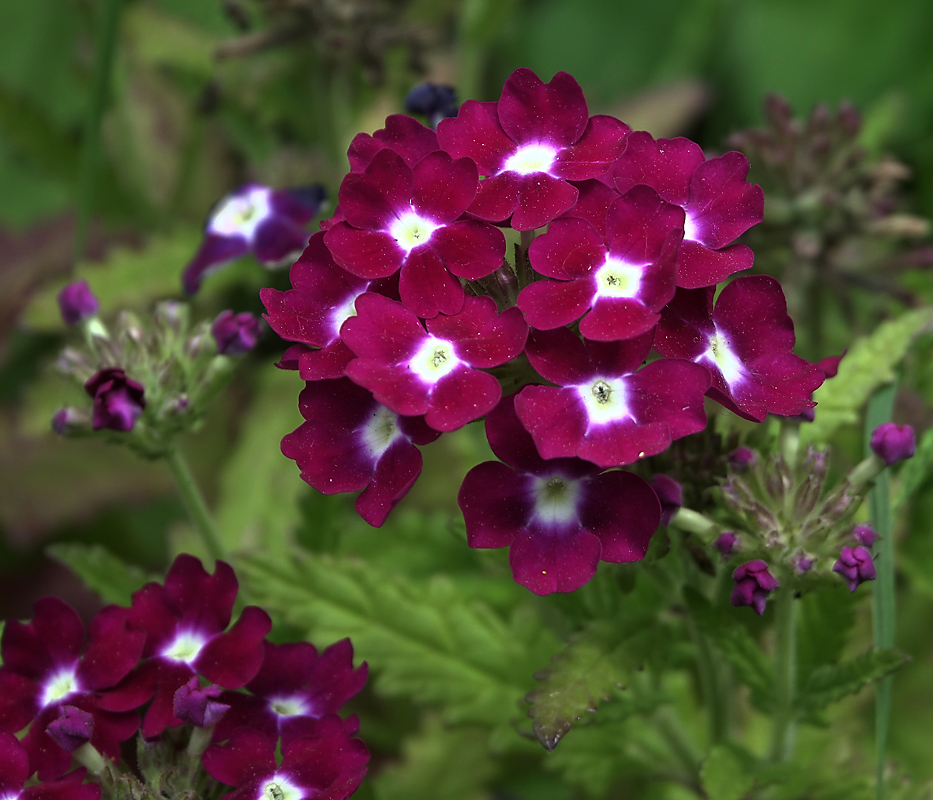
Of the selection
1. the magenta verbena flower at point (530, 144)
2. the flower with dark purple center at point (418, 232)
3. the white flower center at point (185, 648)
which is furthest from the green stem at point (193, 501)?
the magenta verbena flower at point (530, 144)

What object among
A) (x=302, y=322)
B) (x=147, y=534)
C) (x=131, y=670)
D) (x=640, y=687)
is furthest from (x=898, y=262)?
(x=147, y=534)

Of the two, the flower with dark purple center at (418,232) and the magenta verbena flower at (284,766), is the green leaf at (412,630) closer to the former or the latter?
the magenta verbena flower at (284,766)

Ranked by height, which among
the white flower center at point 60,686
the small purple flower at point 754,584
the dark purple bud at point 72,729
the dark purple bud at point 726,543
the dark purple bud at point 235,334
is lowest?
the dark purple bud at point 72,729

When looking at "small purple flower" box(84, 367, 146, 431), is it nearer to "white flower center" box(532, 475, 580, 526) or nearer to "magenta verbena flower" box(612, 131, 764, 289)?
"white flower center" box(532, 475, 580, 526)

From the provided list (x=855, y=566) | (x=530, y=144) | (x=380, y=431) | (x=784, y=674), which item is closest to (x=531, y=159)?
(x=530, y=144)

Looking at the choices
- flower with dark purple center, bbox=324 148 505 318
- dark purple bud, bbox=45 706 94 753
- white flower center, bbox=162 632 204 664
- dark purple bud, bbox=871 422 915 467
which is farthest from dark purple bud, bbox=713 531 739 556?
dark purple bud, bbox=45 706 94 753

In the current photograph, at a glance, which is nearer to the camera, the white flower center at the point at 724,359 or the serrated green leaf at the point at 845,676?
the white flower center at the point at 724,359

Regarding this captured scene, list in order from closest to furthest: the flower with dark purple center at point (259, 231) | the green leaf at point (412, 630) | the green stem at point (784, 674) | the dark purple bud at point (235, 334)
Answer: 1. the green stem at point (784, 674)
2. the dark purple bud at point (235, 334)
3. the green leaf at point (412, 630)
4. the flower with dark purple center at point (259, 231)
